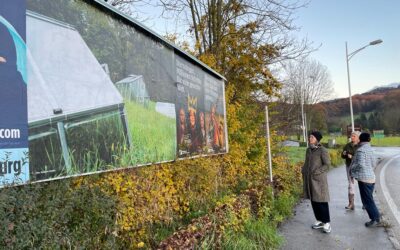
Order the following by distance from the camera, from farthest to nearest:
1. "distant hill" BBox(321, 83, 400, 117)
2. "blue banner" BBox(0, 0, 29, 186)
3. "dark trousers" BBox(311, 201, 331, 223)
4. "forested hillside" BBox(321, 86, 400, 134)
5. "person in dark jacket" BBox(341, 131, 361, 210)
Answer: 1. "distant hill" BBox(321, 83, 400, 117)
2. "forested hillside" BBox(321, 86, 400, 134)
3. "person in dark jacket" BBox(341, 131, 361, 210)
4. "dark trousers" BBox(311, 201, 331, 223)
5. "blue banner" BBox(0, 0, 29, 186)

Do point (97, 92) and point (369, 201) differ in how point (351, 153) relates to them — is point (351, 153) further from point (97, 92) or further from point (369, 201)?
point (97, 92)

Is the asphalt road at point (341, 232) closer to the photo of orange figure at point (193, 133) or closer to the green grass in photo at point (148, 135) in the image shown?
the photo of orange figure at point (193, 133)

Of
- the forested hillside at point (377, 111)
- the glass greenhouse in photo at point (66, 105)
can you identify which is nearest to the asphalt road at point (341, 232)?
the glass greenhouse in photo at point (66, 105)

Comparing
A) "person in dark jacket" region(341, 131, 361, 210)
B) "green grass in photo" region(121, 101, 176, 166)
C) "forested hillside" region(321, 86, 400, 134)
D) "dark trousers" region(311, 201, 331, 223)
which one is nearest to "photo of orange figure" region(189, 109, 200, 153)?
"green grass in photo" region(121, 101, 176, 166)

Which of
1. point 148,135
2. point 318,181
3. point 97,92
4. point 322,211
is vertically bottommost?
point 322,211

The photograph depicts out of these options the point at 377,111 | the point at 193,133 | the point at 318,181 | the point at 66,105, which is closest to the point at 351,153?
the point at 318,181

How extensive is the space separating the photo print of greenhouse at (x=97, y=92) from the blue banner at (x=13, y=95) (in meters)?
0.09

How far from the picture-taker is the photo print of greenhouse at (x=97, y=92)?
327 cm

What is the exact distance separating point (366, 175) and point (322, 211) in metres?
1.33

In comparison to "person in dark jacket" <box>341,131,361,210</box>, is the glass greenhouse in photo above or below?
above

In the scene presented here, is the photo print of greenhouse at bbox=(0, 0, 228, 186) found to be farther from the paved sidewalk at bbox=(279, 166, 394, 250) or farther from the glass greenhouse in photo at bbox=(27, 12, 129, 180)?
the paved sidewalk at bbox=(279, 166, 394, 250)

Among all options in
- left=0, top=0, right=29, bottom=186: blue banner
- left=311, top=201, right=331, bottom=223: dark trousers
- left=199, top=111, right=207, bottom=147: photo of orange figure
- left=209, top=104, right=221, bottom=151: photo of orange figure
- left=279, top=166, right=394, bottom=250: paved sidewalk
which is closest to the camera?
left=0, top=0, right=29, bottom=186: blue banner

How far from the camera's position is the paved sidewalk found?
19.8 ft

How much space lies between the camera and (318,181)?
7.04 metres
